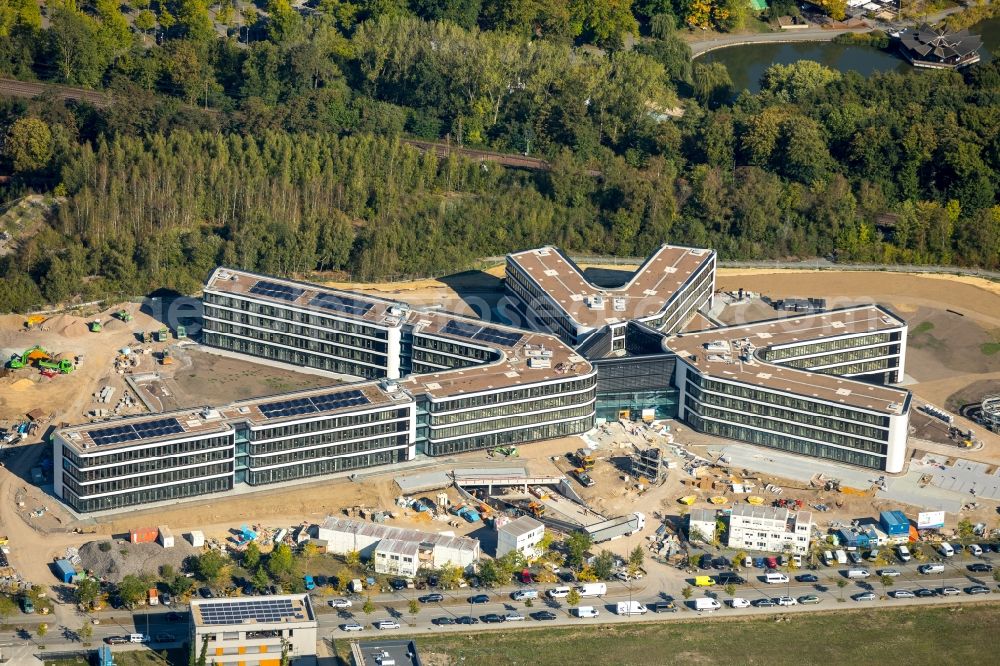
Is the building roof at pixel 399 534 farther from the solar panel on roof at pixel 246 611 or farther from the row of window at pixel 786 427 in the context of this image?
the row of window at pixel 786 427

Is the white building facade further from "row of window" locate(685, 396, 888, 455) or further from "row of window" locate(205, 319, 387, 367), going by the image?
"row of window" locate(205, 319, 387, 367)

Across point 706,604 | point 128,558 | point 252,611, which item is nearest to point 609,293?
point 706,604

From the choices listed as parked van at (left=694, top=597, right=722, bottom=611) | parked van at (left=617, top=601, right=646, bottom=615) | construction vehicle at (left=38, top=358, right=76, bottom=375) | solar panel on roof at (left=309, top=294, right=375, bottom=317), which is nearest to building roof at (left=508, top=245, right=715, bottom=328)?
solar panel on roof at (left=309, top=294, right=375, bottom=317)

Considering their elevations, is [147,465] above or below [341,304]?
below

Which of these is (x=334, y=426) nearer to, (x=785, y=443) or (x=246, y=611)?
(x=246, y=611)

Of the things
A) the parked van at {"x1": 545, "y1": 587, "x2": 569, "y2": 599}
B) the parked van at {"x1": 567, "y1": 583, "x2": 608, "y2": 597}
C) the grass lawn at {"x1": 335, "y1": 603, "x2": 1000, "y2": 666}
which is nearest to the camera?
the grass lawn at {"x1": 335, "y1": 603, "x2": 1000, "y2": 666}

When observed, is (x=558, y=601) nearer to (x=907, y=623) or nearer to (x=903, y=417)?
(x=907, y=623)
